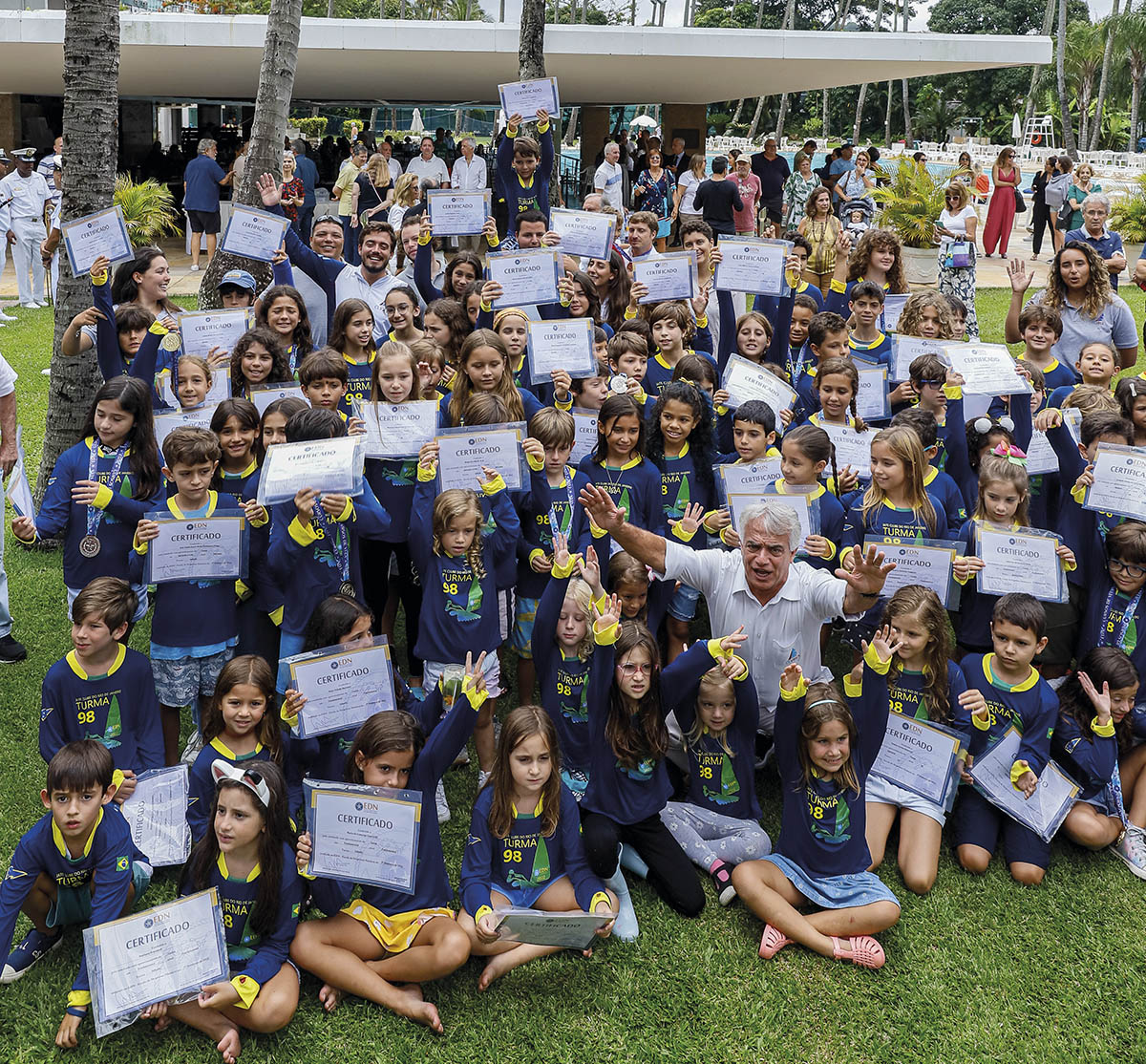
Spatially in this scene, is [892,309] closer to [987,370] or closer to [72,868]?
[987,370]

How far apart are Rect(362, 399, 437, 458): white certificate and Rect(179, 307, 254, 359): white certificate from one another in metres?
1.32

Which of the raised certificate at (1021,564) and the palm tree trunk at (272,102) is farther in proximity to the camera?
the palm tree trunk at (272,102)

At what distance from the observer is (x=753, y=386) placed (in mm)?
6668

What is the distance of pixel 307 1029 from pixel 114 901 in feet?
2.85

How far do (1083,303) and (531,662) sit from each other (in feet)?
15.1

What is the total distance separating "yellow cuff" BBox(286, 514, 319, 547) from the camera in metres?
5.34

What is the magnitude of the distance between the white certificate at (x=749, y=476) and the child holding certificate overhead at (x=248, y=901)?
2.80m

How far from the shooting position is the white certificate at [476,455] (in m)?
5.55

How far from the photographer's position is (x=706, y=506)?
6516mm

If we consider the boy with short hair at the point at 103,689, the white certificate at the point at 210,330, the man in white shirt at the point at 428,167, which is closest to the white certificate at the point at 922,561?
A: the boy with short hair at the point at 103,689

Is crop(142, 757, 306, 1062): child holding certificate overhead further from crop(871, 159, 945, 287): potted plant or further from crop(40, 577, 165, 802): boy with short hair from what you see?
crop(871, 159, 945, 287): potted plant

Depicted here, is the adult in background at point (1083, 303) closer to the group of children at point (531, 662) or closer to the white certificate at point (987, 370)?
the group of children at point (531, 662)

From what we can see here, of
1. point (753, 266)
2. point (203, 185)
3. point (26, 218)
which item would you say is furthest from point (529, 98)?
point (203, 185)

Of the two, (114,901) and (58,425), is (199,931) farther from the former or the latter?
(58,425)
